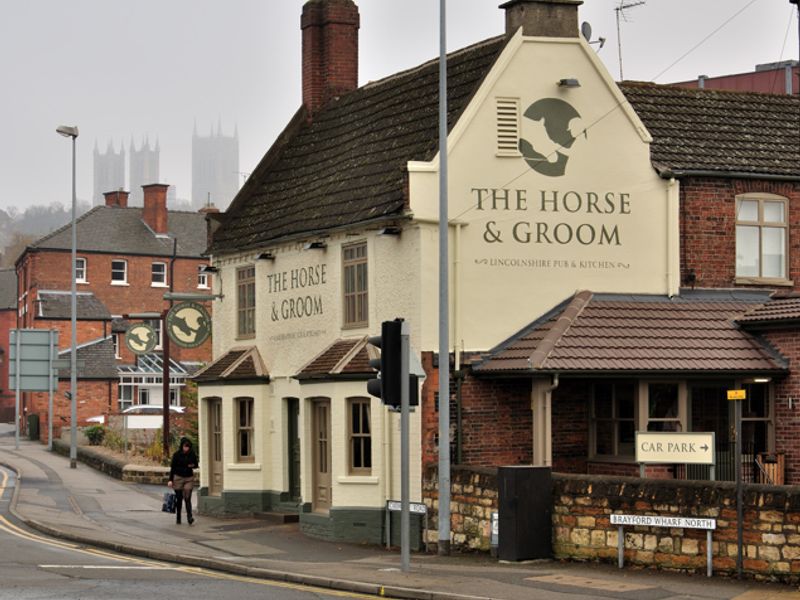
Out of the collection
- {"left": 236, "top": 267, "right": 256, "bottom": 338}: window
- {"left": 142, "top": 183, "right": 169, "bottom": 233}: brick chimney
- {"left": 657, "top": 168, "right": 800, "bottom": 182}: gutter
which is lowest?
{"left": 236, "top": 267, "right": 256, "bottom": 338}: window

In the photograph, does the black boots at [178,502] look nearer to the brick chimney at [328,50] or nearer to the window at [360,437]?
the window at [360,437]

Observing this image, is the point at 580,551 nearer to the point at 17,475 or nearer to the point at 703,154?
the point at 703,154

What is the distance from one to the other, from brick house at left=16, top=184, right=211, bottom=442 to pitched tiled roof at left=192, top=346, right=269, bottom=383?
40497mm

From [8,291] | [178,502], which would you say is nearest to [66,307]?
[8,291]

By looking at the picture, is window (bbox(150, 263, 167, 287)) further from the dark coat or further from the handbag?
the dark coat

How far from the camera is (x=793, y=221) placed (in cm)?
2717

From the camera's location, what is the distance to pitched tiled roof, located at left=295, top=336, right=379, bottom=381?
25.9m

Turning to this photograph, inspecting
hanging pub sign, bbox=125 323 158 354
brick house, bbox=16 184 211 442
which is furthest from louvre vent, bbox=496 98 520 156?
brick house, bbox=16 184 211 442

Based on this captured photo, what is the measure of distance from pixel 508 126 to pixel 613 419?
5373 mm

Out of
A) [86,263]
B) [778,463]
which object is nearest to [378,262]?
[778,463]

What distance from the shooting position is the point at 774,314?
993 inches

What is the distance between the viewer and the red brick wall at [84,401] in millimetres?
70000

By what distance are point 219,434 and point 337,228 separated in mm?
7353

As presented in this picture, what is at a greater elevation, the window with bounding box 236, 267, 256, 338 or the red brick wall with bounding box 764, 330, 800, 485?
the window with bounding box 236, 267, 256, 338
